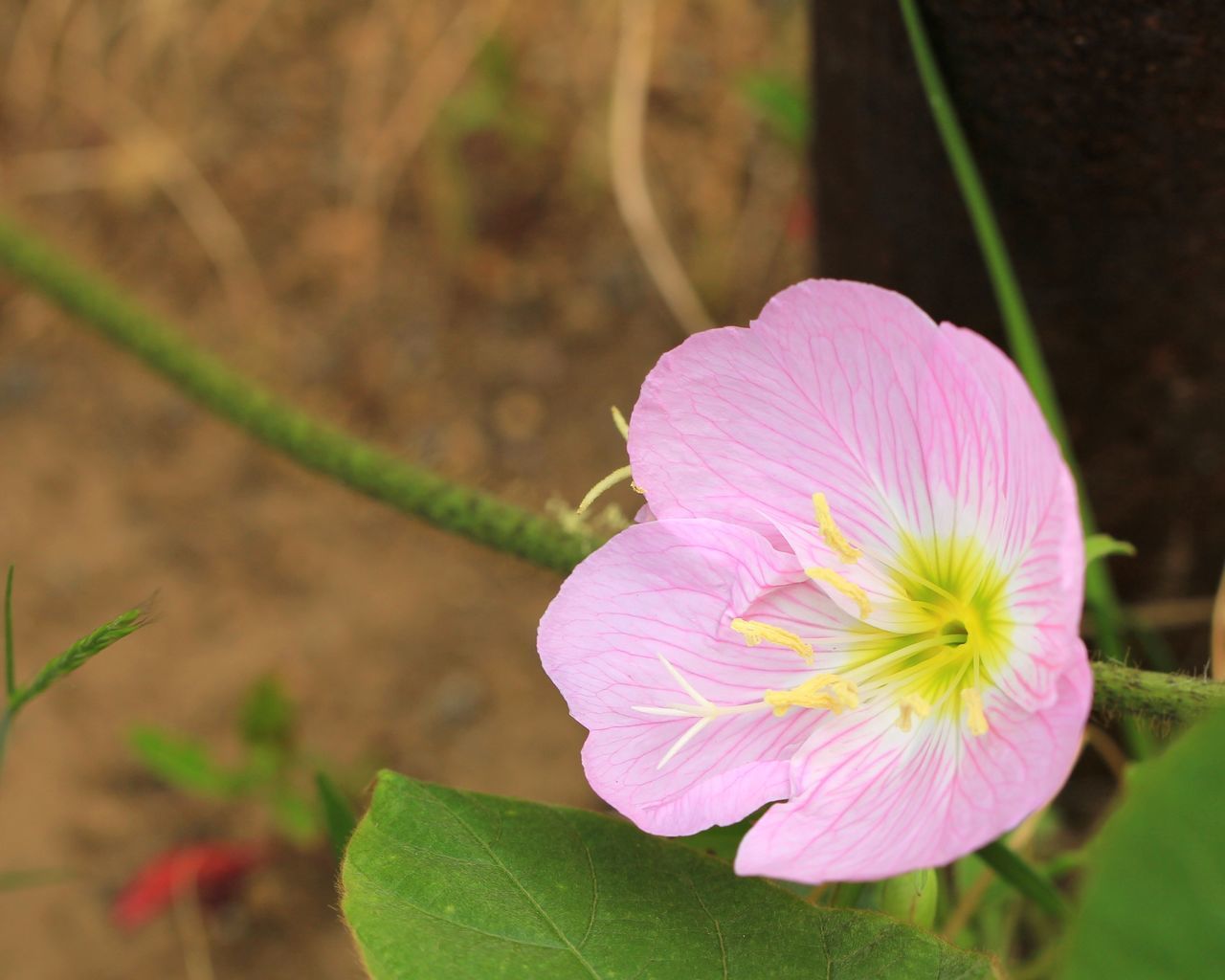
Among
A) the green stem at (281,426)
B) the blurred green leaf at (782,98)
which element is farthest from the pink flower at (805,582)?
the blurred green leaf at (782,98)

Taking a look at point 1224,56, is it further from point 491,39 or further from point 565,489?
point 491,39

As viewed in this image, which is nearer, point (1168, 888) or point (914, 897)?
point (1168, 888)

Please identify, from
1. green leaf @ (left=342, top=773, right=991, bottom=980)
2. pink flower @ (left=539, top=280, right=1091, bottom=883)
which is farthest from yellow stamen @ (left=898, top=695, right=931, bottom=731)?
green leaf @ (left=342, top=773, right=991, bottom=980)

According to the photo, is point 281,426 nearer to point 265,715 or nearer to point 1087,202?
point 265,715

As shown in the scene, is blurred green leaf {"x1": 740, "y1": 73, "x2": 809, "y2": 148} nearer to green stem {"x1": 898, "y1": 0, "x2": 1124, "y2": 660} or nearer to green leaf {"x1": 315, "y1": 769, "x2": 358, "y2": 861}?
green stem {"x1": 898, "y1": 0, "x2": 1124, "y2": 660}

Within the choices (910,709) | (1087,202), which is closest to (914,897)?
(910,709)
